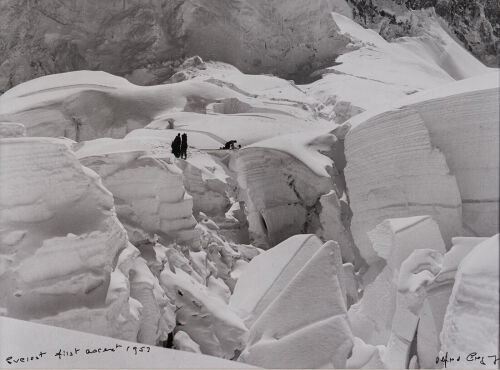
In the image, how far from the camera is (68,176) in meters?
1.26

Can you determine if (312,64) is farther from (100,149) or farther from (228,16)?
(100,149)

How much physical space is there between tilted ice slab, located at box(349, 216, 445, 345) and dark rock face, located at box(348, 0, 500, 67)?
544 cm

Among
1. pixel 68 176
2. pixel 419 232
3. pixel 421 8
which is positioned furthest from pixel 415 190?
pixel 421 8

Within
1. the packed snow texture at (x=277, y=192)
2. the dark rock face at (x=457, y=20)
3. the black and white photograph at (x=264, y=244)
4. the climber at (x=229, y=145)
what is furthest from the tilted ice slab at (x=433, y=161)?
the dark rock face at (x=457, y=20)

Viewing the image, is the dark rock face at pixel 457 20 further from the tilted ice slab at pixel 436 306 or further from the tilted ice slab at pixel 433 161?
Result: the tilted ice slab at pixel 436 306

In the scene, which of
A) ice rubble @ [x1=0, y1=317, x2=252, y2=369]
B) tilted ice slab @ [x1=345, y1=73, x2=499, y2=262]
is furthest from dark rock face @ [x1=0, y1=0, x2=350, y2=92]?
ice rubble @ [x1=0, y1=317, x2=252, y2=369]

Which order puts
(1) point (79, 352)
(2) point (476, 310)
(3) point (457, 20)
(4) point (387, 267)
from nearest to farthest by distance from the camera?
(2) point (476, 310) < (1) point (79, 352) < (4) point (387, 267) < (3) point (457, 20)

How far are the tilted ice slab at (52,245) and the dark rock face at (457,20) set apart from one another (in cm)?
591

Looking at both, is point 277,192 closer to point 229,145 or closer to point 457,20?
point 229,145

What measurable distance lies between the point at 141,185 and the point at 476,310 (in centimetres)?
120

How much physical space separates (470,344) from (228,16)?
5.14 m

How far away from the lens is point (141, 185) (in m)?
1.71
